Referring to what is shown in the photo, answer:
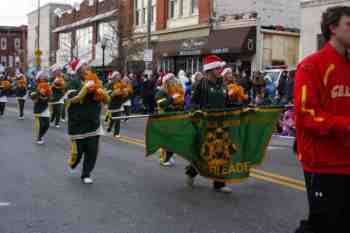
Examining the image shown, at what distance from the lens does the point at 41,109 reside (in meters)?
14.1

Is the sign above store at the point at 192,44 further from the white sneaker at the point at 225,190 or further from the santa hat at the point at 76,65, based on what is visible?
the white sneaker at the point at 225,190

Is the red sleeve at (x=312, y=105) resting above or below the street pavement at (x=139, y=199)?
above

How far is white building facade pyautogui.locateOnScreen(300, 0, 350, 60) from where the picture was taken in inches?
923

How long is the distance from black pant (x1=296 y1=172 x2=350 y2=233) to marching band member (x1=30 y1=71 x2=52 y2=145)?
35.9ft

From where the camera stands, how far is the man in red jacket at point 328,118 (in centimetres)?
345

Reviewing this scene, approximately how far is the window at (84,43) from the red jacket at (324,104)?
1858 inches

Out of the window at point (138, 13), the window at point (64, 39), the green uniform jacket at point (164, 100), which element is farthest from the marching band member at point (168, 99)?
the window at point (64, 39)

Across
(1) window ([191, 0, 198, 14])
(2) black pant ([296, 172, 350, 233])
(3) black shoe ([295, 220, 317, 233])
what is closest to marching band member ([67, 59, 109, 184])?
(3) black shoe ([295, 220, 317, 233])

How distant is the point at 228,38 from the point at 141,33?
37.4 feet

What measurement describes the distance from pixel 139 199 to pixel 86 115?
195 cm

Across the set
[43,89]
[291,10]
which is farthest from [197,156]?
[291,10]

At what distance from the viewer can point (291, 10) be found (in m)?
32.8

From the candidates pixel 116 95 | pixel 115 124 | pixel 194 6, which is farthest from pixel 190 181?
pixel 194 6

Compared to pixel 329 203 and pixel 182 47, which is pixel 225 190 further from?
pixel 182 47
